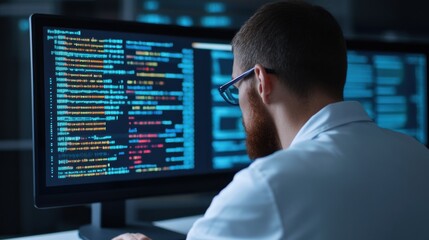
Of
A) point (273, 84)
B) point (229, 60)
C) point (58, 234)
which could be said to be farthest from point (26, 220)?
point (273, 84)

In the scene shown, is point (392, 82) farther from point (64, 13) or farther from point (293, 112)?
point (64, 13)

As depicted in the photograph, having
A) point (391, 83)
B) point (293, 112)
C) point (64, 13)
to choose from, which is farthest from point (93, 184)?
point (64, 13)

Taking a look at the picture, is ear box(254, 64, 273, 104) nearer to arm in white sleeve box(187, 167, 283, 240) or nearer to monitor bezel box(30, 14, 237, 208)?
arm in white sleeve box(187, 167, 283, 240)

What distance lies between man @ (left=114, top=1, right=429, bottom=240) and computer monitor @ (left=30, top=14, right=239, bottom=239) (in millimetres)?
237

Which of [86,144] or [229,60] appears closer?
[86,144]

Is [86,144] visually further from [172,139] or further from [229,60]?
[229,60]

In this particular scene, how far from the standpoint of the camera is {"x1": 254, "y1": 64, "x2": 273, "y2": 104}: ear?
0.87 meters

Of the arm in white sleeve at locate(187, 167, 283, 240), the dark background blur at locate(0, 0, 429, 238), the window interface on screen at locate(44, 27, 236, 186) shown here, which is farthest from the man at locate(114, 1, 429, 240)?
the dark background blur at locate(0, 0, 429, 238)

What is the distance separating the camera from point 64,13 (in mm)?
3262

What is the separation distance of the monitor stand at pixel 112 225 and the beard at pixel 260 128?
0.29 metres

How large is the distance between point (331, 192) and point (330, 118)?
0.50 feet

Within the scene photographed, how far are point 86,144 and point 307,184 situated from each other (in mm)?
532

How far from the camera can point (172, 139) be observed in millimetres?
1186

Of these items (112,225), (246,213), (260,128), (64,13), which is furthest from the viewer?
(64,13)
